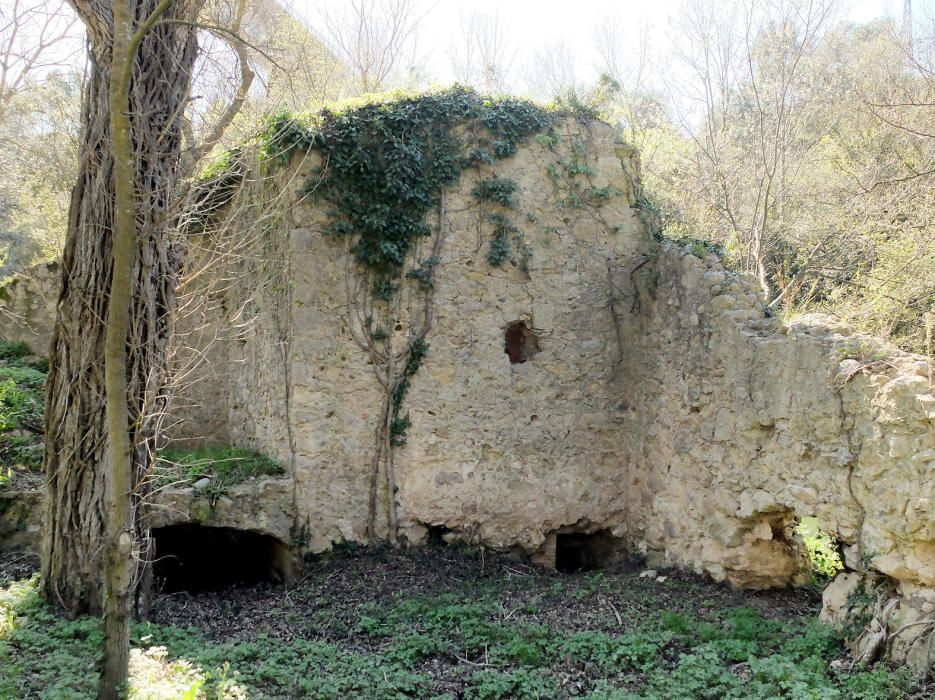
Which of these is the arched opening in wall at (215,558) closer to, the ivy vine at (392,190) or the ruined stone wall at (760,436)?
the ivy vine at (392,190)

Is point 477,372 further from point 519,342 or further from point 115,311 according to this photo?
point 115,311

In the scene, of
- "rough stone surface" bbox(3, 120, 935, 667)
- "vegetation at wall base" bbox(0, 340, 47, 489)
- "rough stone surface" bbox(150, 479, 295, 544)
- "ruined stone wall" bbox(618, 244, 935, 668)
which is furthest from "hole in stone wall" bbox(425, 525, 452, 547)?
"vegetation at wall base" bbox(0, 340, 47, 489)

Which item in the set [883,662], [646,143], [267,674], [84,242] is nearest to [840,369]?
[883,662]

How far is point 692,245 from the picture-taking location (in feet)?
23.0

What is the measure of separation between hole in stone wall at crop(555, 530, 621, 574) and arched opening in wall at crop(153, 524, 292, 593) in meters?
2.97

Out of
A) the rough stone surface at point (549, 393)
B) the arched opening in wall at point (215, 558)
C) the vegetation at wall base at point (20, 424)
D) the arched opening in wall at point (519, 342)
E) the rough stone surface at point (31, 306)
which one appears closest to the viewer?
the rough stone surface at point (549, 393)

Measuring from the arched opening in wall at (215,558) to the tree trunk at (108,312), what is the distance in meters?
1.54

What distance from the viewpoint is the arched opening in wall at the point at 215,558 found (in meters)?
7.22

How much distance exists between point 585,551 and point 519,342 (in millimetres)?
2450

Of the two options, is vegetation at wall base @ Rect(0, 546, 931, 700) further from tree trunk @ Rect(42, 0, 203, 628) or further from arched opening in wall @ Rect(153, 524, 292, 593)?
tree trunk @ Rect(42, 0, 203, 628)

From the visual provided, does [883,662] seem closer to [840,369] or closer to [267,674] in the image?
[840,369]

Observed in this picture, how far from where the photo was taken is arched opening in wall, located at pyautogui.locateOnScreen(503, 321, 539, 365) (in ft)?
24.7

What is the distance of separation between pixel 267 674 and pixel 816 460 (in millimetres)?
4251

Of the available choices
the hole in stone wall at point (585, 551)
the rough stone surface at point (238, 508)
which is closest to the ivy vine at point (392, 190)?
the rough stone surface at point (238, 508)
